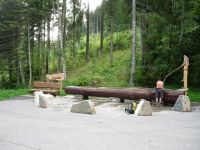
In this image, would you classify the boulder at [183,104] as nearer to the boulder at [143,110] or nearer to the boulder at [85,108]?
the boulder at [143,110]

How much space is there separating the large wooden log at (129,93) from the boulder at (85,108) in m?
4.48

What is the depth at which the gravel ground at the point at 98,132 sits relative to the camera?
776cm

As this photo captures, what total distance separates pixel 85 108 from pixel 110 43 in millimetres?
28247

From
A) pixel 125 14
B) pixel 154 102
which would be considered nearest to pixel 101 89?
pixel 154 102

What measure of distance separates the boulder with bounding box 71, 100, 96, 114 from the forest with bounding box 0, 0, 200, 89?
38.5 ft

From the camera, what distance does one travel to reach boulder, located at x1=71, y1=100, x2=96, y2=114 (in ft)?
45.5

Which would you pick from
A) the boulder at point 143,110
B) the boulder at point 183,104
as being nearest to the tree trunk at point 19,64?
the boulder at point 183,104

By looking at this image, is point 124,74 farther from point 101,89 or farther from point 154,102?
point 154,102

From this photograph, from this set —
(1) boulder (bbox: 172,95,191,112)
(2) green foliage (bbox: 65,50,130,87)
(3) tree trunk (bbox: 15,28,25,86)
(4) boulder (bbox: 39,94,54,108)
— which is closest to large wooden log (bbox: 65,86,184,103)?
(1) boulder (bbox: 172,95,191,112)

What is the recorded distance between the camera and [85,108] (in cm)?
1402

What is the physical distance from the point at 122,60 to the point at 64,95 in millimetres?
17251

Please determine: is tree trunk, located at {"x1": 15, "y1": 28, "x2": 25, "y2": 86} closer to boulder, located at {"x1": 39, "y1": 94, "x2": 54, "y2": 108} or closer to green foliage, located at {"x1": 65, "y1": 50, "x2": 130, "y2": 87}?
green foliage, located at {"x1": 65, "y1": 50, "x2": 130, "y2": 87}

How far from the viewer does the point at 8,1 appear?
3725 centimetres

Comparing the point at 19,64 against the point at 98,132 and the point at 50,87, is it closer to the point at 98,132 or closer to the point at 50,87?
the point at 50,87
